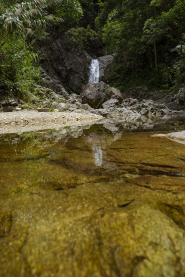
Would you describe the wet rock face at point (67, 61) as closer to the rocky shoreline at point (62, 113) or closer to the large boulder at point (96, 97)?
the rocky shoreline at point (62, 113)

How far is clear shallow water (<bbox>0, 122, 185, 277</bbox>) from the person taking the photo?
43 centimetres

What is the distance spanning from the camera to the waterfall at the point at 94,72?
1669cm

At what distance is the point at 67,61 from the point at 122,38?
21.7 ft

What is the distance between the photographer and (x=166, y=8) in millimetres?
11297

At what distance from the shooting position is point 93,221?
1.99 feet

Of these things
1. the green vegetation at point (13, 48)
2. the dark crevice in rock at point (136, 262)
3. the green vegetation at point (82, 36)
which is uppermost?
the green vegetation at point (82, 36)

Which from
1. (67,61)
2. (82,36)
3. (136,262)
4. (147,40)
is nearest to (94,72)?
(67,61)

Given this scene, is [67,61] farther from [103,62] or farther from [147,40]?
[147,40]

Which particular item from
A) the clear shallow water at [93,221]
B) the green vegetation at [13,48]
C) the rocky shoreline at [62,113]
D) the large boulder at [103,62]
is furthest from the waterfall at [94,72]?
the clear shallow water at [93,221]

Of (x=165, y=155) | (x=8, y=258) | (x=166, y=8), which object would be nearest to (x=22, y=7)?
(x=165, y=155)

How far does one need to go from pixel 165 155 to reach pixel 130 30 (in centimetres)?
1446

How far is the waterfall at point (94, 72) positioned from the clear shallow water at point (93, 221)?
1694cm

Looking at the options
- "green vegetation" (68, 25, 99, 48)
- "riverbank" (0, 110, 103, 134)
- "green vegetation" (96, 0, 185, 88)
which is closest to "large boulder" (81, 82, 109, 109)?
"green vegetation" (96, 0, 185, 88)

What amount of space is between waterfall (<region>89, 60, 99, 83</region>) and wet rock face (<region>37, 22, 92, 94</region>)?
463 millimetres
